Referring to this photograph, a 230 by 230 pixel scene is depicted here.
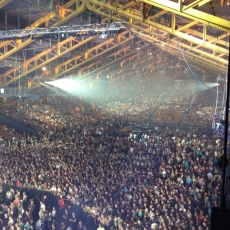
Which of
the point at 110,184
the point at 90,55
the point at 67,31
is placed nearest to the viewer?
the point at 110,184

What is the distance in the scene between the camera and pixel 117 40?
64.2 feet

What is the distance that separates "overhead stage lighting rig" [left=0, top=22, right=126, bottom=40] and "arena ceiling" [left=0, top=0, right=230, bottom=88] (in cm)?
33

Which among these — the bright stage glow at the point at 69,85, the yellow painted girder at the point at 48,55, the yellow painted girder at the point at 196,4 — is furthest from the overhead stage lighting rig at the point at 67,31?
the bright stage glow at the point at 69,85

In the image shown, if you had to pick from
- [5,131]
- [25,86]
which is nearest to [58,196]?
[5,131]

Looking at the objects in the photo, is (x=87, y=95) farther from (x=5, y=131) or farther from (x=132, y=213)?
(x=132, y=213)

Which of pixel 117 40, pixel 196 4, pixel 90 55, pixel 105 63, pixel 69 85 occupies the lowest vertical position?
pixel 196 4

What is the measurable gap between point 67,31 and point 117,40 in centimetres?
780

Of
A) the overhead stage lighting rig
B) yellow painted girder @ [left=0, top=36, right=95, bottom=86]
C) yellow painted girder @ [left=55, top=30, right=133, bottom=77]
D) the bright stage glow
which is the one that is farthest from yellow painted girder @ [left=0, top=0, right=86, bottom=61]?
the bright stage glow

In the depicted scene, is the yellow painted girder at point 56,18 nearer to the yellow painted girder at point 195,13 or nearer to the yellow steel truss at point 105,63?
the yellow painted girder at point 195,13

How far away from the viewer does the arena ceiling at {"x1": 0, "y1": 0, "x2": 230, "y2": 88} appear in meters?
8.65

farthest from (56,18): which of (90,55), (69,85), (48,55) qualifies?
(69,85)

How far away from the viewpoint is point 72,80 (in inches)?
972

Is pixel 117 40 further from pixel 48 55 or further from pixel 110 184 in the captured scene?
pixel 110 184

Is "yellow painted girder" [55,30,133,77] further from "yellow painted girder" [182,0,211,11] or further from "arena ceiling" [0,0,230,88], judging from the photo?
"yellow painted girder" [182,0,211,11]
